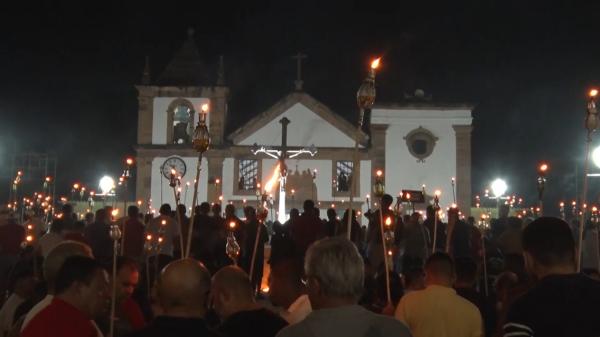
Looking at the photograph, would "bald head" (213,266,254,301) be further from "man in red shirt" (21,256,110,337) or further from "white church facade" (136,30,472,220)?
"white church facade" (136,30,472,220)

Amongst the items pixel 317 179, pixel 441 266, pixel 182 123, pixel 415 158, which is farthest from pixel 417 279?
pixel 182 123

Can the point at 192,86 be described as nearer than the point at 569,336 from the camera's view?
No

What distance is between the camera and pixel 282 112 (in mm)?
39125

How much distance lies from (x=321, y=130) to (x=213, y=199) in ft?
19.9

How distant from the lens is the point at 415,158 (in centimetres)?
→ 3794

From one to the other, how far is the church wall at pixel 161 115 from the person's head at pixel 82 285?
112 ft

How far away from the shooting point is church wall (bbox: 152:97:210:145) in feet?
128

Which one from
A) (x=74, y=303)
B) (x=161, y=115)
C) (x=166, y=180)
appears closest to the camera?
(x=74, y=303)

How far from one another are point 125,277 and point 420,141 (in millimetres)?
32296

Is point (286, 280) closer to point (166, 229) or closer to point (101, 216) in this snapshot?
point (166, 229)

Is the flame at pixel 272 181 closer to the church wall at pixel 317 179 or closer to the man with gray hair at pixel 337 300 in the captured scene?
the church wall at pixel 317 179

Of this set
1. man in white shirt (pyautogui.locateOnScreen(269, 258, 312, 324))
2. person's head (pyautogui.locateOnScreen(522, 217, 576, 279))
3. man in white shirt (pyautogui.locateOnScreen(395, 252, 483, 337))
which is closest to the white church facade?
man in white shirt (pyautogui.locateOnScreen(269, 258, 312, 324))

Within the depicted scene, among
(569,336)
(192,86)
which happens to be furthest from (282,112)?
(569,336)

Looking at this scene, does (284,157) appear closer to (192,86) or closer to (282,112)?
(282,112)
